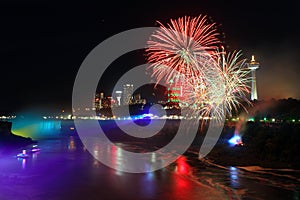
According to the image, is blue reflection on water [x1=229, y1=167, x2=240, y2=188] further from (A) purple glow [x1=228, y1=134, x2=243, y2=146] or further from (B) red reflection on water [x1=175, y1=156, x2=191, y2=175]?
(A) purple glow [x1=228, y1=134, x2=243, y2=146]

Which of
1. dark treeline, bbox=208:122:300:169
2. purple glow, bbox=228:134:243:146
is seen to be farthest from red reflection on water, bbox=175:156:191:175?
purple glow, bbox=228:134:243:146

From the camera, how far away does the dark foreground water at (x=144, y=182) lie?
18.0 m

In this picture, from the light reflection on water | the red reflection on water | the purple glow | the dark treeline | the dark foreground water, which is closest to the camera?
the dark foreground water

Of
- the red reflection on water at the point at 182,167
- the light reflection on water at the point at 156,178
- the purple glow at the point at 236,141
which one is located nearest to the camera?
the light reflection on water at the point at 156,178

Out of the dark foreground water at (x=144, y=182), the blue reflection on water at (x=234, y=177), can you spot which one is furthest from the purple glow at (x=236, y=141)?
the blue reflection on water at (x=234, y=177)

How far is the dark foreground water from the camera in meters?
18.0

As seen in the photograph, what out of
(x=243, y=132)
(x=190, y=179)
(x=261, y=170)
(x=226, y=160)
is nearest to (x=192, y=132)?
(x=243, y=132)

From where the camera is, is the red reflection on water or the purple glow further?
the purple glow

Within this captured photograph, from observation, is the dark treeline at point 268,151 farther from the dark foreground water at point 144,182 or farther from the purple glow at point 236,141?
the dark foreground water at point 144,182

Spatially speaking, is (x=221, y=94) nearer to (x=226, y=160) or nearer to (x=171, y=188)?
(x=226, y=160)

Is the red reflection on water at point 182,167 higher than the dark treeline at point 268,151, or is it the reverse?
the dark treeline at point 268,151

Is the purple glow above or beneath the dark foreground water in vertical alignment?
above

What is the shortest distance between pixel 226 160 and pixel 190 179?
9.68 m

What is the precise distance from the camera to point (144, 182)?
70.7ft
